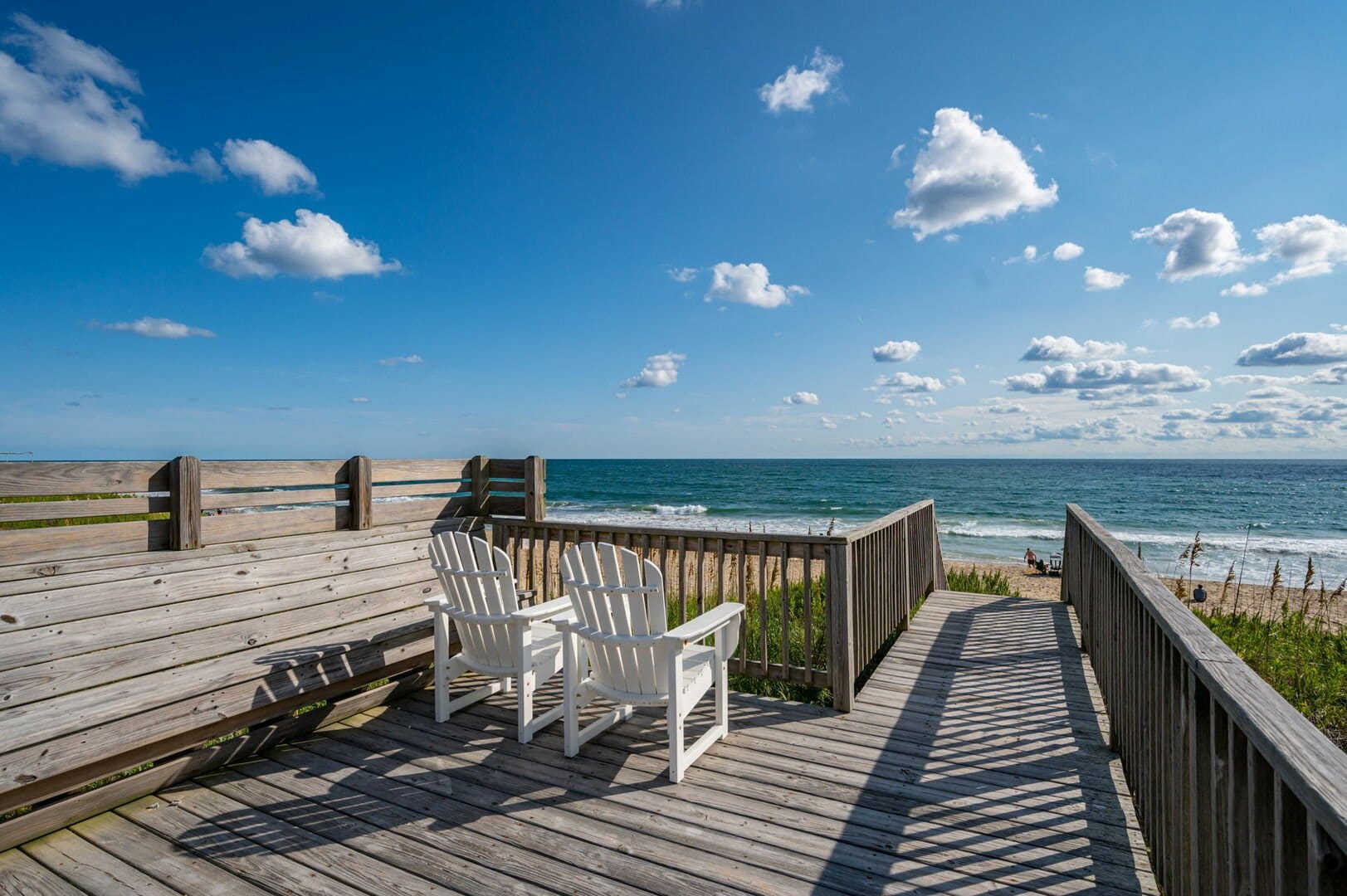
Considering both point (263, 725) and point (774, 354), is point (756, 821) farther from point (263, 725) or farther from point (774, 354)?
point (774, 354)

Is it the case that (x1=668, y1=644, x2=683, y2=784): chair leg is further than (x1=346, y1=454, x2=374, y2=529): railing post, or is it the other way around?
(x1=346, y1=454, x2=374, y2=529): railing post

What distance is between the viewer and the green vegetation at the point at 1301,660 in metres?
3.79

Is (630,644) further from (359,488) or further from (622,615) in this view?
(359,488)

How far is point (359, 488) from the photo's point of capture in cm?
370

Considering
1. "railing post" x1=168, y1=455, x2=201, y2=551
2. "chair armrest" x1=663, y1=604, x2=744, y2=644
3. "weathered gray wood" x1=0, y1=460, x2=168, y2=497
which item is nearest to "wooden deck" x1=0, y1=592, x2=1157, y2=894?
"chair armrest" x1=663, y1=604, x2=744, y2=644

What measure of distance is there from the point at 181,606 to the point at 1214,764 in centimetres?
382

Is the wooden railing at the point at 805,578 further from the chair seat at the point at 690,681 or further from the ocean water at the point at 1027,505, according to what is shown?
the ocean water at the point at 1027,505

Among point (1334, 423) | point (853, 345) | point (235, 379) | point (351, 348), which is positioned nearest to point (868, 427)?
point (1334, 423)

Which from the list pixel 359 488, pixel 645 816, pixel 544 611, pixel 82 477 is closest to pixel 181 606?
pixel 82 477

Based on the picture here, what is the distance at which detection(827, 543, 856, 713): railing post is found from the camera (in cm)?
334

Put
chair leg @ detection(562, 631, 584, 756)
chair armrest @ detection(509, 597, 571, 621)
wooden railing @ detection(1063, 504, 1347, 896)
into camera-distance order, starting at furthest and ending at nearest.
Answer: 1. chair armrest @ detection(509, 597, 571, 621)
2. chair leg @ detection(562, 631, 584, 756)
3. wooden railing @ detection(1063, 504, 1347, 896)

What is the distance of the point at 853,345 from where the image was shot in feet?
42.3

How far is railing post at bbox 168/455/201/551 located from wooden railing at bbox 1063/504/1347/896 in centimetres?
388

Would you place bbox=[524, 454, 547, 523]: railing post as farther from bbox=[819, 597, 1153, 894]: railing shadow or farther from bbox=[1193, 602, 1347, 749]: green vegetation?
bbox=[1193, 602, 1347, 749]: green vegetation
